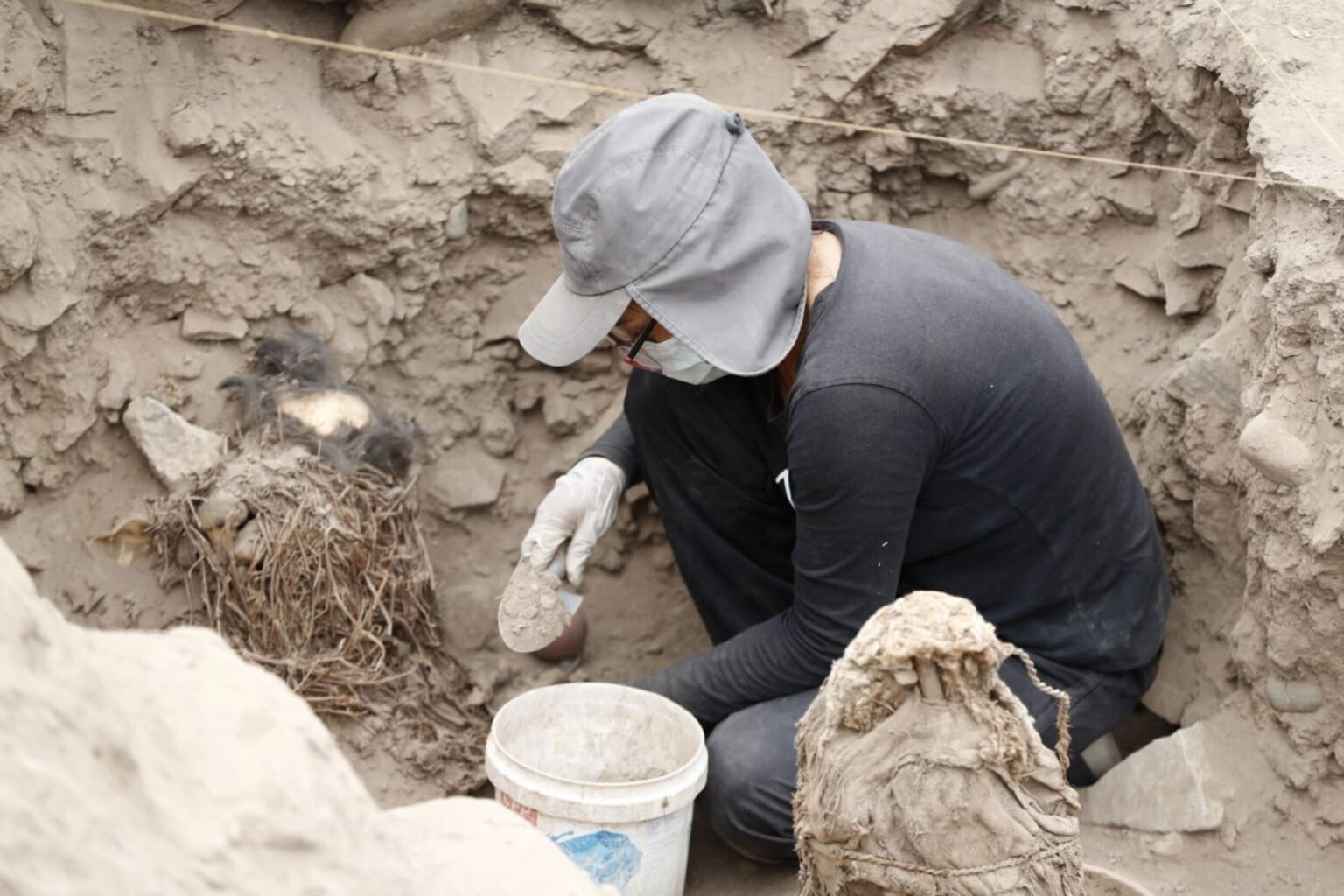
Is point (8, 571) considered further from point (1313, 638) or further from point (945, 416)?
point (1313, 638)

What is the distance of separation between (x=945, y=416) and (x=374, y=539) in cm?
133

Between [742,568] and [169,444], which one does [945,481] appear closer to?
[742,568]

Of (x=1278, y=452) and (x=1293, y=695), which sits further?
(x=1293, y=695)

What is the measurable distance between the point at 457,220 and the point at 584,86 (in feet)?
1.45

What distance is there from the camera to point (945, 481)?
8.00 feet

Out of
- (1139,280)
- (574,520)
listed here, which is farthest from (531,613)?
(1139,280)

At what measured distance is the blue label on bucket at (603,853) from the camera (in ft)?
7.26

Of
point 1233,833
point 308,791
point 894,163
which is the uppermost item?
point 308,791

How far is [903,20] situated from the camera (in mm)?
3307

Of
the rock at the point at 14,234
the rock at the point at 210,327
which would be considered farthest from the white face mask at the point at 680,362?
the rock at the point at 14,234

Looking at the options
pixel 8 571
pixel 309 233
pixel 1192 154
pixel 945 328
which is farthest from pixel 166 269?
pixel 1192 154

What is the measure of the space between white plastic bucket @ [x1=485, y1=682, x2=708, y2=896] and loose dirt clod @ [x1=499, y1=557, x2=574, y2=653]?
0.75ft

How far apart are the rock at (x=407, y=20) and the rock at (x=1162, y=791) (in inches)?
85.8

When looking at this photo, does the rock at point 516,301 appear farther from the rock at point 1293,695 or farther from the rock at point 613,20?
the rock at point 1293,695
